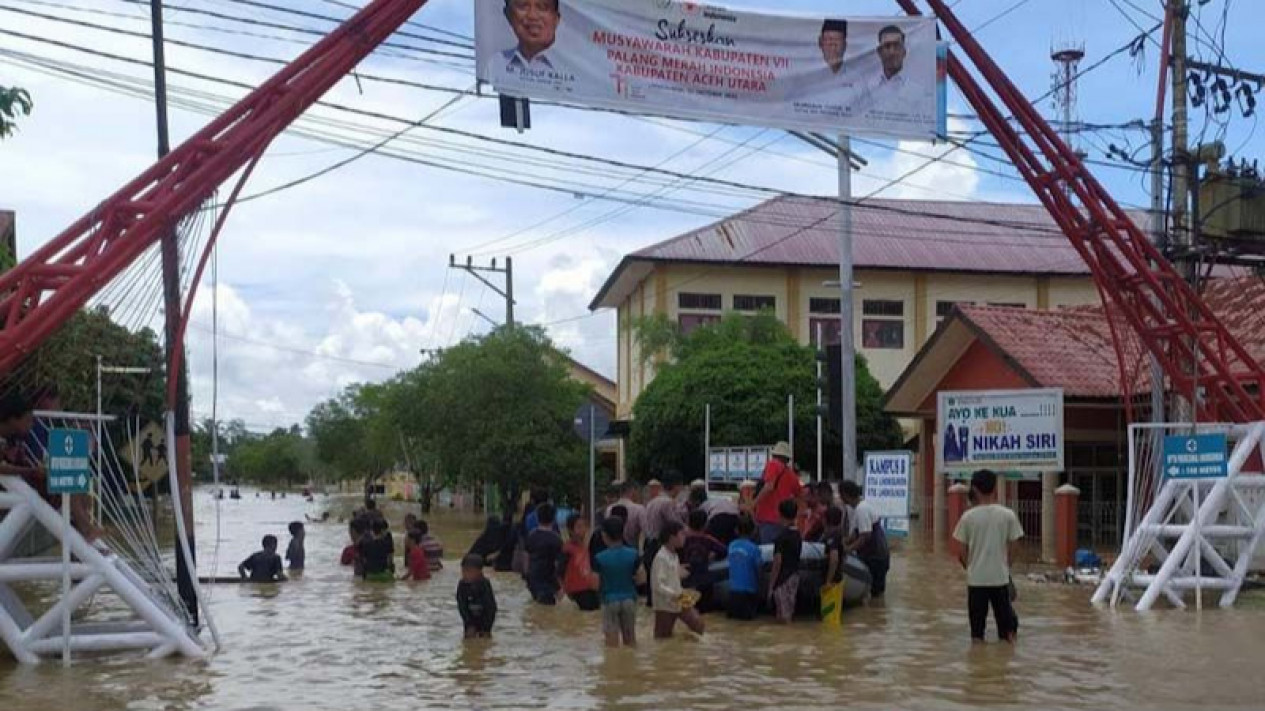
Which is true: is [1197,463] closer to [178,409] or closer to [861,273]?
[178,409]

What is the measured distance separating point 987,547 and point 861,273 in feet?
161

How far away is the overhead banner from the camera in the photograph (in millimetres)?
16297

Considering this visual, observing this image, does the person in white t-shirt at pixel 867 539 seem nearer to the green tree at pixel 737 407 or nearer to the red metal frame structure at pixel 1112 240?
the red metal frame structure at pixel 1112 240

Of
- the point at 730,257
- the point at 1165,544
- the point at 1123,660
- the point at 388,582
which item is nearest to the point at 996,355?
the point at 1165,544

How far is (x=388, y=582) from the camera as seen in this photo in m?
22.8

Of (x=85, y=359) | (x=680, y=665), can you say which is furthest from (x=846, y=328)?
(x=85, y=359)

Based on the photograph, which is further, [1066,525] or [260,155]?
[1066,525]

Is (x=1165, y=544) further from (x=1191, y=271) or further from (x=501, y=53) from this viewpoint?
(x=501, y=53)

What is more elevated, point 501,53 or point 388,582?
point 501,53

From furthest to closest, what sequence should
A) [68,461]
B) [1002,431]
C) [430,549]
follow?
[430,549]
[1002,431]
[68,461]

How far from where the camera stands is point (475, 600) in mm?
15047

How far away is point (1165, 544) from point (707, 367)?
78.7ft

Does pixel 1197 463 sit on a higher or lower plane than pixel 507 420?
lower

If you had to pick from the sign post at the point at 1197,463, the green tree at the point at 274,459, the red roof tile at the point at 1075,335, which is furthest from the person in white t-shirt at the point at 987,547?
the green tree at the point at 274,459
